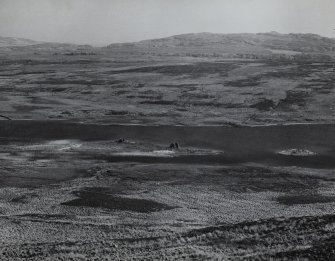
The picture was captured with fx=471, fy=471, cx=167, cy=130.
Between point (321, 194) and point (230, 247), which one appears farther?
point (321, 194)

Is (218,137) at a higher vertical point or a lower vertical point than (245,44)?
lower

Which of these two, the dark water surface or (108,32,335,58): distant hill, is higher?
(108,32,335,58): distant hill

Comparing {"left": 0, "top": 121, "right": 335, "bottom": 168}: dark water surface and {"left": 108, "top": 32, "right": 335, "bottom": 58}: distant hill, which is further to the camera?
{"left": 108, "top": 32, "right": 335, "bottom": 58}: distant hill

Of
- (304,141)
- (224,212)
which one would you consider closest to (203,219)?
(224,212)

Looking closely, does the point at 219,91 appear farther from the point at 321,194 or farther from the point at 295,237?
the point at 295,237

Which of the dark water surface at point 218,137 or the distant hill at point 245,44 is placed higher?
the distant hill at point 245,44
